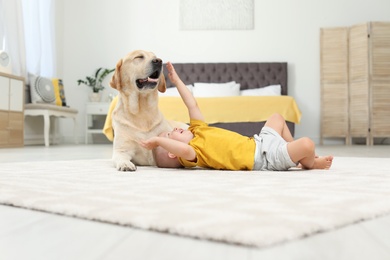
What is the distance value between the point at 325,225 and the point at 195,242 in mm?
230

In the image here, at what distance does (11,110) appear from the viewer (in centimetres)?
501

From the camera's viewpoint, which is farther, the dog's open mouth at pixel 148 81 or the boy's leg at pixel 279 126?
the dog's open mouth at pixel 148 81

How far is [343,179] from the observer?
149 cm

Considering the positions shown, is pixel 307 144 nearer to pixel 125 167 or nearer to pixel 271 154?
pixel 271 154

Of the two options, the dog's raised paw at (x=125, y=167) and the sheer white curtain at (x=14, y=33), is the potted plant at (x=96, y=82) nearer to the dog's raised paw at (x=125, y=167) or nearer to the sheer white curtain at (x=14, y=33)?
the sheer white curtain at (x=14, y=33)

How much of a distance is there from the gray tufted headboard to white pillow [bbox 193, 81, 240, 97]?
238mm

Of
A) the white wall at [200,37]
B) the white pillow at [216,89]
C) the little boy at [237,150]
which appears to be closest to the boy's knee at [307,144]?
the little boy at [237,150]

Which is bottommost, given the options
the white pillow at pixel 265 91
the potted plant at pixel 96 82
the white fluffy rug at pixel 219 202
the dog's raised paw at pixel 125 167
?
the dog's raised paw at pixel 125 167

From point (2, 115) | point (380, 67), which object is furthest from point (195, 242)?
point (380, 67)

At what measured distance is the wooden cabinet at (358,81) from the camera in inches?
239

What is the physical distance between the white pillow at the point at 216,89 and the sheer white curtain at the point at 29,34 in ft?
7.39

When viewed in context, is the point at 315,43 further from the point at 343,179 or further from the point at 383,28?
the point at 343,179

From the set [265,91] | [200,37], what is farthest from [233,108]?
[200,37]

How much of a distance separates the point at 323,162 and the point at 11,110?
410cm
